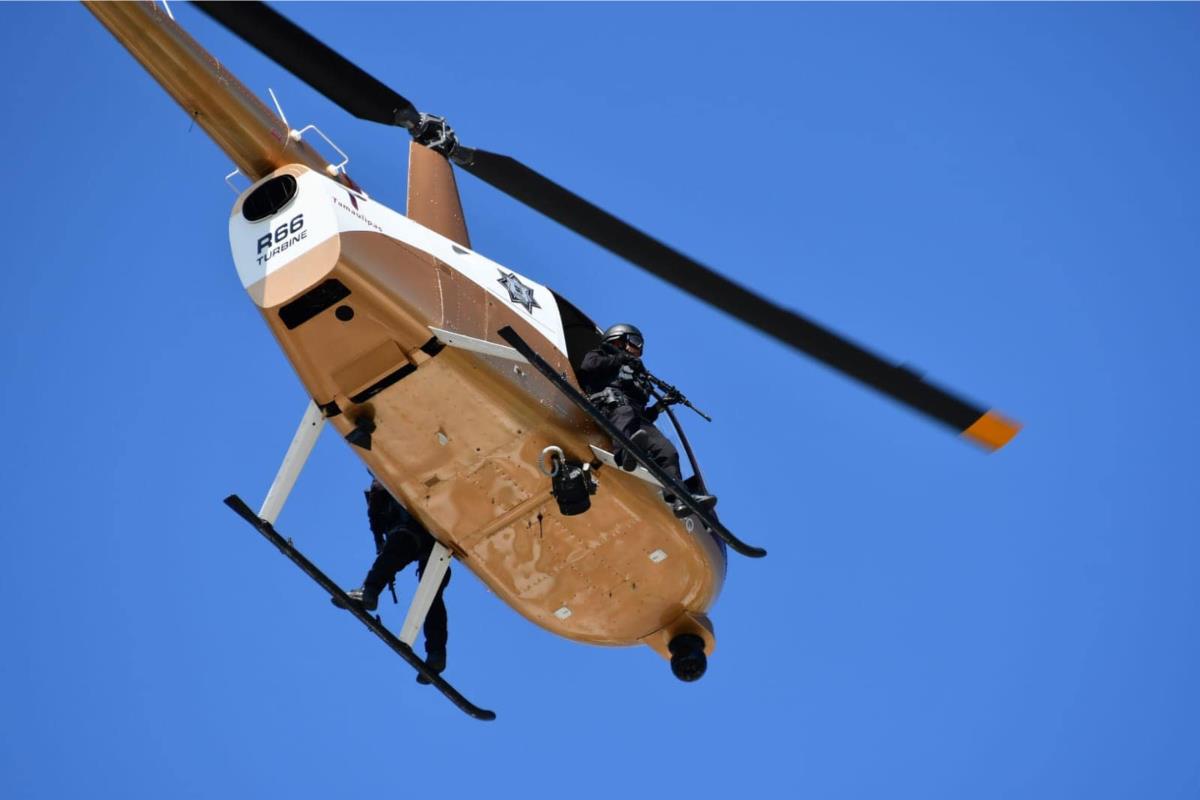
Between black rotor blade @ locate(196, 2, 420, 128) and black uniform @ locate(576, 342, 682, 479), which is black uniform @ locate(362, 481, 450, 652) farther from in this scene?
black rotor blade @ locate(196, 2, 420, 128)

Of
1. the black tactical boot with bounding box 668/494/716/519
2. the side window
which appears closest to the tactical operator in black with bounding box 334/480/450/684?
the side window

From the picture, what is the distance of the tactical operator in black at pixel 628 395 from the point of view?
32.6ft

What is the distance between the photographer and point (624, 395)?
33.4 ft

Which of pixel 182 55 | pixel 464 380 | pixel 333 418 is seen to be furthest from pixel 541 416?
pixel 182 55

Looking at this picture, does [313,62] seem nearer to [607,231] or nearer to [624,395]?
[607,231]

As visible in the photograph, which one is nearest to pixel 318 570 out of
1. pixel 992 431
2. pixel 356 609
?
pixel 356 609

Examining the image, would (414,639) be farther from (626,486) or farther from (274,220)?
(274,220)

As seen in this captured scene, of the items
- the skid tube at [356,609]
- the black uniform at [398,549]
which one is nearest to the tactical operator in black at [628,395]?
the black uniform at [398,549]

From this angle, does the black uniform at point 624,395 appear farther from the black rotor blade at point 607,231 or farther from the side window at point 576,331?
the black rotor blade at point 607,231

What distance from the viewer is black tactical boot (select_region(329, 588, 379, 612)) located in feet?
34.0

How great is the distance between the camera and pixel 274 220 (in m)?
9.20

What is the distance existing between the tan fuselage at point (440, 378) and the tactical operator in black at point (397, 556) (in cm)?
20

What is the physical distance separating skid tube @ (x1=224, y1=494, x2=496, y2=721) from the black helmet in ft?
8.12

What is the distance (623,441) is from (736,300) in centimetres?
128
